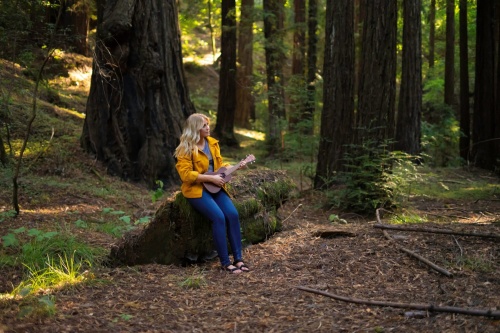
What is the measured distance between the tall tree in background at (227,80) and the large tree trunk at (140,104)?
7.32m

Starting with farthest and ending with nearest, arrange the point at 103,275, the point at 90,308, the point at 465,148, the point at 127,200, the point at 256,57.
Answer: the point at 256,57 < the point at 465,148 < the point at 127,200 < the point at 103,275 < the point at 90,308

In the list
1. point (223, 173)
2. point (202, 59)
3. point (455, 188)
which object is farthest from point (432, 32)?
point (223, 173)

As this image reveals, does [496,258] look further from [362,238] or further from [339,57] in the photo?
[339,57]

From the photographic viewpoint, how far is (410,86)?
16.9 meters

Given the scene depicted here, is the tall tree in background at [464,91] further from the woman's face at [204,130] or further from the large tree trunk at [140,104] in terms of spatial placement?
the woman's face at [204,130]

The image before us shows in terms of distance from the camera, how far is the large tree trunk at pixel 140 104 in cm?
1244

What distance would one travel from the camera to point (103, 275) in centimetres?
613

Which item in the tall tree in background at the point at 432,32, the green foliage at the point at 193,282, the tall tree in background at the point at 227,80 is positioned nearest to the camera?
the green foliage at the point at 193,282

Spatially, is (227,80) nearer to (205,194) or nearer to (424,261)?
(205,194)

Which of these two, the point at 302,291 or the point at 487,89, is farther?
the point at 487,89

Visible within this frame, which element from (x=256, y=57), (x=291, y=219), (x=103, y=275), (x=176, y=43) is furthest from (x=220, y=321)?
(x=256, y=57)

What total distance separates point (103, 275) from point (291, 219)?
454 cm

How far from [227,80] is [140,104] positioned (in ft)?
26.7

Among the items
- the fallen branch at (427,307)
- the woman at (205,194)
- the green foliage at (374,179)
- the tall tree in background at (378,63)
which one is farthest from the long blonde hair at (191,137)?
the tall tree in background at (378,63)
